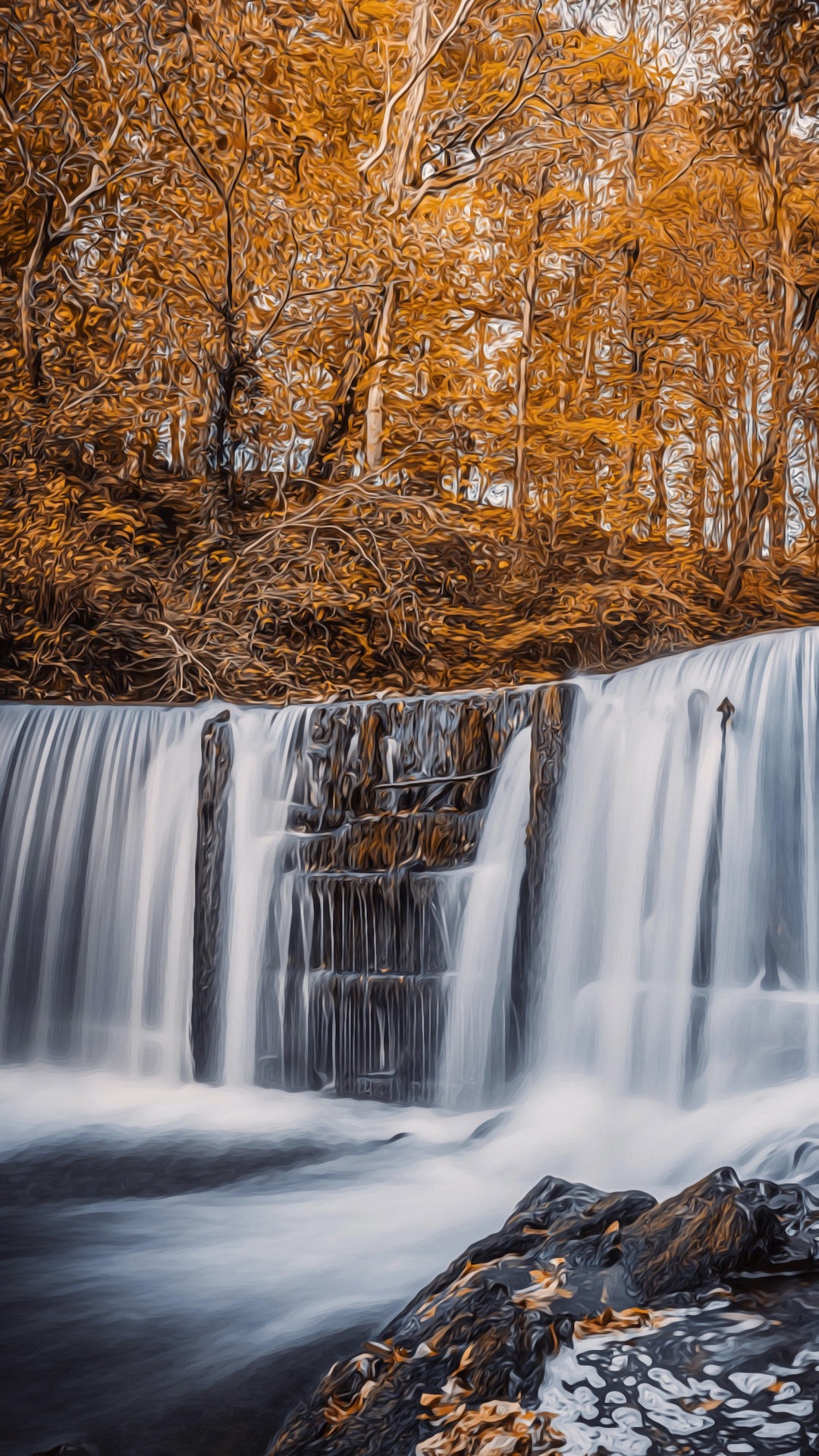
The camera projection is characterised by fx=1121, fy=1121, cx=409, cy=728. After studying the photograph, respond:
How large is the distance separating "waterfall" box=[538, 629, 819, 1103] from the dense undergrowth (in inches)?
105

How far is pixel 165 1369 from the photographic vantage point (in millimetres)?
3033

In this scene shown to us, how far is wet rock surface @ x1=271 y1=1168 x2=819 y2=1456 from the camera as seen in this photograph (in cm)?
222

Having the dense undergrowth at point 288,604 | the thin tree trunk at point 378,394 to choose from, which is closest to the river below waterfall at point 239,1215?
the dense undergrowth at point 288,604

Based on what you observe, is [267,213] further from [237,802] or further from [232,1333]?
[232,1333]

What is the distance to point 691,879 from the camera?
4.75 m

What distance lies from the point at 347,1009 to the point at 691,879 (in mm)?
1791

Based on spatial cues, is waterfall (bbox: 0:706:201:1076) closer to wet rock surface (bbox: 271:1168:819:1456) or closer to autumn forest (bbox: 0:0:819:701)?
autumn forest (bbox: 0:0:819:701)

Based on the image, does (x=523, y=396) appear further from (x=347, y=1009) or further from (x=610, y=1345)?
(x=610, y=1345)

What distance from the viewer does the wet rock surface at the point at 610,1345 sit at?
2219 millimetres

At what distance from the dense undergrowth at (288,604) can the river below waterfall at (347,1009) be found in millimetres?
1633

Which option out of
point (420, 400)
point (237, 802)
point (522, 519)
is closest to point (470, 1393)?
point (237, 802)

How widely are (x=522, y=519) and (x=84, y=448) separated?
347 cm

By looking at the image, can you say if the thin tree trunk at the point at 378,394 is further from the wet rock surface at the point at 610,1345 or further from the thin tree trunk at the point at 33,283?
the wet rock surface at the point at 610,1345

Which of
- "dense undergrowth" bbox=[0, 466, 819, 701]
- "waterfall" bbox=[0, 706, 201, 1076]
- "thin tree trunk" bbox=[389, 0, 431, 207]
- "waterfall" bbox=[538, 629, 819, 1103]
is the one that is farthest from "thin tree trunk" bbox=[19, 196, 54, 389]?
"waterfall" bbox=[538, 629, 819, 1103]
